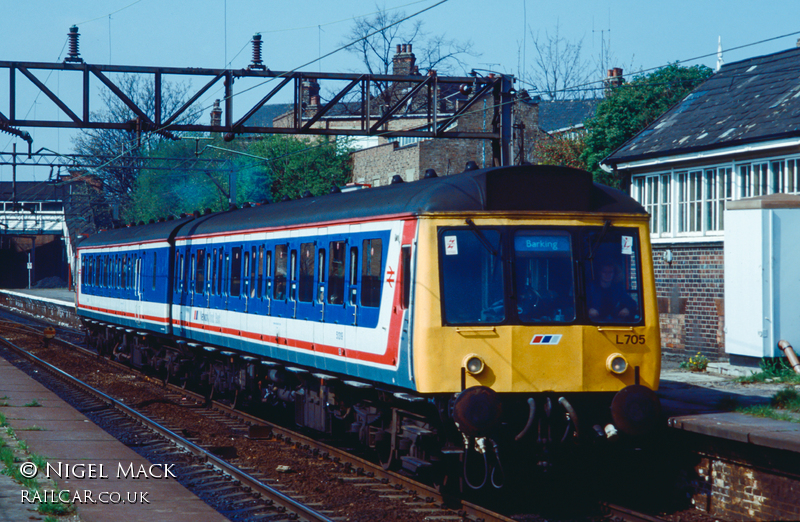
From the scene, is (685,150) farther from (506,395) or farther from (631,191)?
(506,395)

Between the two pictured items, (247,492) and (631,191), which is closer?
(247,492)

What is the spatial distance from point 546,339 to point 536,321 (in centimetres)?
19

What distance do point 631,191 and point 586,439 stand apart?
11531 millimetres

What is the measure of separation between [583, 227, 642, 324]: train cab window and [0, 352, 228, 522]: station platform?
13.0 ft

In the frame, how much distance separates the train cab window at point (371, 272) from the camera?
10117mm

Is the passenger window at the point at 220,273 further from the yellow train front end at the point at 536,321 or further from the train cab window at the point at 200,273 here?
the yellow train front end at the point at 536,321

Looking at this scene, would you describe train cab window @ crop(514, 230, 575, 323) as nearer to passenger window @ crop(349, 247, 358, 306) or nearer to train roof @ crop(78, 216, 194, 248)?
passenger window @ crop(349, 247, 358, 306)

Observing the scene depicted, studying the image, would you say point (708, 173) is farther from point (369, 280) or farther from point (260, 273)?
point (369, 280)

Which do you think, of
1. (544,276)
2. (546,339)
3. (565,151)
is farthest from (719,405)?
(565,151)

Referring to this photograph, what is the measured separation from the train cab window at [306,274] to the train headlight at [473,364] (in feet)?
12.3

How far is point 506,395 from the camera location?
29.2 ft

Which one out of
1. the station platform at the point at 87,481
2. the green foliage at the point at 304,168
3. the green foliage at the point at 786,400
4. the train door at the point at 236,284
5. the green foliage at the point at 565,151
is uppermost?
the green foliage at the point at 304,168

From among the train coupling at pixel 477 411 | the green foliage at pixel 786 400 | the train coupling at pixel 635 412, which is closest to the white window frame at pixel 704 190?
the green foliage at pixel 786 400

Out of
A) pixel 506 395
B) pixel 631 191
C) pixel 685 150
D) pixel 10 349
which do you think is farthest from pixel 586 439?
pixel 10 349
